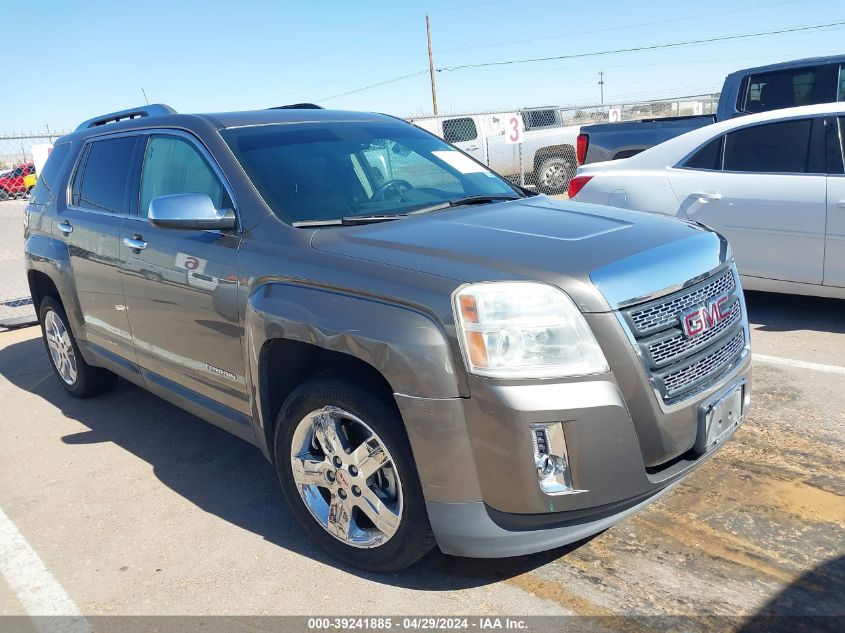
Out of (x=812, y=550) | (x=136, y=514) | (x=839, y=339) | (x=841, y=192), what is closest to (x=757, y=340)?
(x=839, y=339)

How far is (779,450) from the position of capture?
3748 mm

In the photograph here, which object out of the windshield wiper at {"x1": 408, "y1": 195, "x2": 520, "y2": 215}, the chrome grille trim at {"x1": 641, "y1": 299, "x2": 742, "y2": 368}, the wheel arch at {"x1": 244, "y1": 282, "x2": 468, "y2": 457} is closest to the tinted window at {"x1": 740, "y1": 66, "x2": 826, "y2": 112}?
the windshield wiper at {"x1": 408, "y1": 195, "x2": 520, "y2": 215}

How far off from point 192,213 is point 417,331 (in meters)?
1.33

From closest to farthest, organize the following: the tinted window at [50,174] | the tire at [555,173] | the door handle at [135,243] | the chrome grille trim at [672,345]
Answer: the chrome grille trim at [672,345] < the door handle at [135,243] < the tinted window at [50,174] < the tire at [555,173]

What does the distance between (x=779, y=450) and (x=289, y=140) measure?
2.83 metres

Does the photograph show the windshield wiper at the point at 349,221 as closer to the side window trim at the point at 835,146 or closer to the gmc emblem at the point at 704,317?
the gmc emblem at the point at 704,317

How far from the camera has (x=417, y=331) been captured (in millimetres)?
2557

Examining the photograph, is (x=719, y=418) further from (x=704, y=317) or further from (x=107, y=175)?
(x=107, y=175)

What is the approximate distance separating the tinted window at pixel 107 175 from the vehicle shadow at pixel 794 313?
458cm

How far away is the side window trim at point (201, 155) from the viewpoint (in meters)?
3.43

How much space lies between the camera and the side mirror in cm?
332

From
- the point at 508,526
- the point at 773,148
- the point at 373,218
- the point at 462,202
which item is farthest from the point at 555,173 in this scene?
the point at 508,526

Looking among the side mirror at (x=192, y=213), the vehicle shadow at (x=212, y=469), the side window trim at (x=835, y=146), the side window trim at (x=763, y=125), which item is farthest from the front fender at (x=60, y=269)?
the side window trim at (x=835, y=146)

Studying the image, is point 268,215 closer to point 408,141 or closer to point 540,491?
point 408,141
